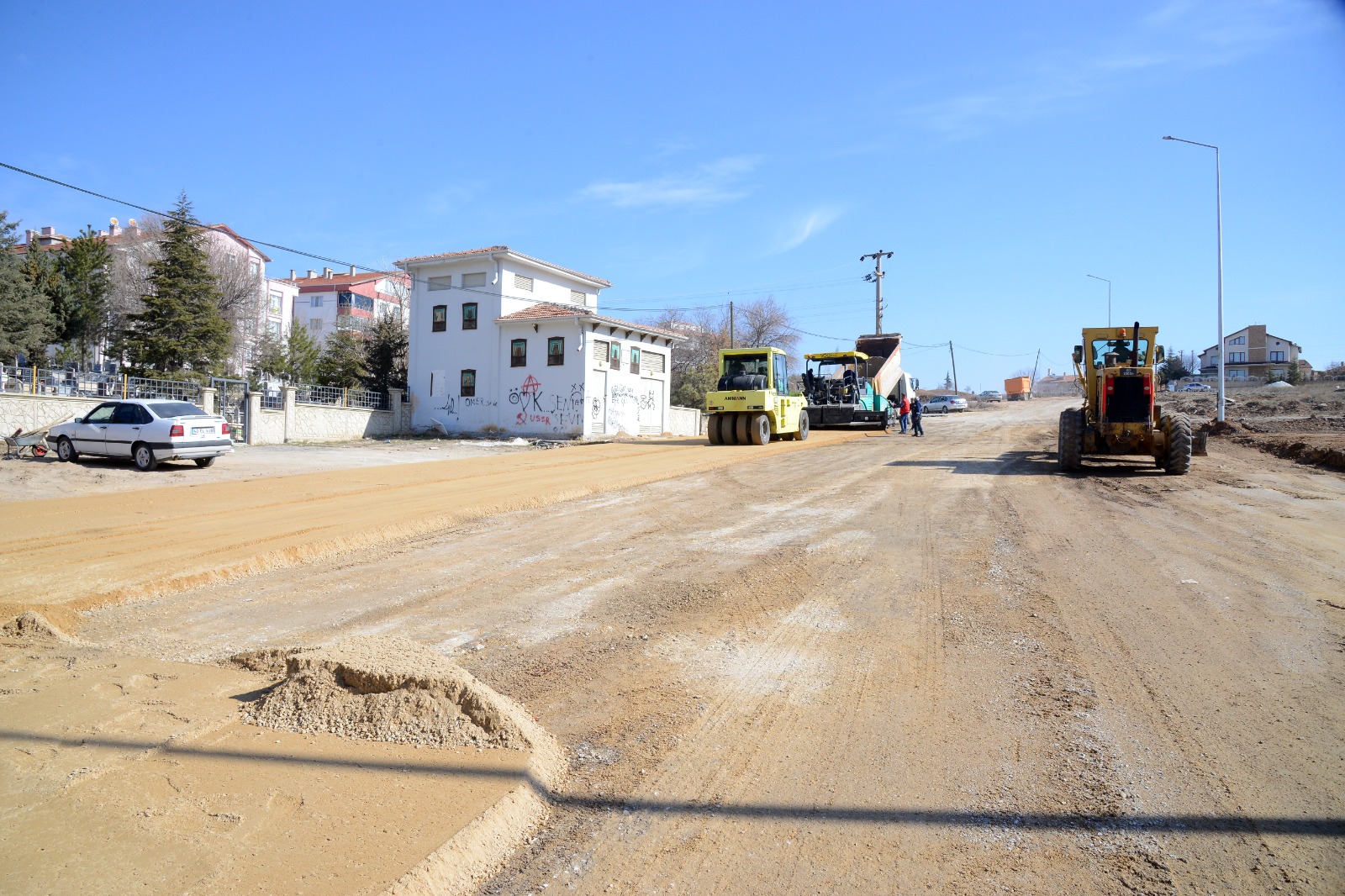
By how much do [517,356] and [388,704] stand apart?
31885 mm

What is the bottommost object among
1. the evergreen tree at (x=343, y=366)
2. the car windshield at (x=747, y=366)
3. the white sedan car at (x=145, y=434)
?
the white sedan car at (x=145, y=434)

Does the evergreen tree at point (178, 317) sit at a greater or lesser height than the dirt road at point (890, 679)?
greater

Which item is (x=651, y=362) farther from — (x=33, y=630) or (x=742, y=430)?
(x=33, y=630)

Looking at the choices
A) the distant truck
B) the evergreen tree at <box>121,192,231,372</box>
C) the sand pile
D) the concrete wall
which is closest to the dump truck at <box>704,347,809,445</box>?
the concrete wall

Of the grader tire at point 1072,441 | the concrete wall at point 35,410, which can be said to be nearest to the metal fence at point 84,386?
the concrete wall at point 35,410

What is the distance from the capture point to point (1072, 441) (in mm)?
15781

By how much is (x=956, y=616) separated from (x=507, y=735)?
3.85 meters

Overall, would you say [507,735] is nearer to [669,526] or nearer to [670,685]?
[670,685]

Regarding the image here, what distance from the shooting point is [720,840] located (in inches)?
128

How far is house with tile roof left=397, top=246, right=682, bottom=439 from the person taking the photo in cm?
3375

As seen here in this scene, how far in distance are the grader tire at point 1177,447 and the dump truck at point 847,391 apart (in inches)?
700

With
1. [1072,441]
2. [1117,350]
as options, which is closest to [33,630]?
[1072,441]

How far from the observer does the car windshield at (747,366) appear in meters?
25.4

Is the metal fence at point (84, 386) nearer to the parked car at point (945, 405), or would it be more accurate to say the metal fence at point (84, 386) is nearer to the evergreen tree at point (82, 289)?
the evergreen tree at point (82, 289)
